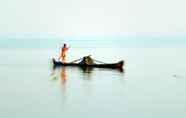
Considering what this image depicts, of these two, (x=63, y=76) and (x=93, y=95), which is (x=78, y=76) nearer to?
(x=63, y=76)

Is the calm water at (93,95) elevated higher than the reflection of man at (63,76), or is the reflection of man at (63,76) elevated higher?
the reflection of man at (63,76)

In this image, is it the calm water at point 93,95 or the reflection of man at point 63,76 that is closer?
the calm water at point 93,95

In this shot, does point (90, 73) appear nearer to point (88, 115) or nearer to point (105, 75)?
point (105, 75)

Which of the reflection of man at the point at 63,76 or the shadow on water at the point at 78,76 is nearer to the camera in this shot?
the shadow on water at the point at 78,76

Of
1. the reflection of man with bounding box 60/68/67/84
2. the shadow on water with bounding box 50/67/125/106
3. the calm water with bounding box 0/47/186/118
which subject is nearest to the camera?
the calm water with bounding box 0/47/186/118

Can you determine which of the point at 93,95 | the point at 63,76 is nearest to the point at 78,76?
the point at 63,76

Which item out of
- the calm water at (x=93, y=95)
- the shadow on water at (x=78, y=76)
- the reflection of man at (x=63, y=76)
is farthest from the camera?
the reflection of man at (x=63, y=76)

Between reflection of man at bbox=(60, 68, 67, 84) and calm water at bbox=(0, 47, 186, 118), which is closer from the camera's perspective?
calm water at bbox=(0, 47, 186, 118)

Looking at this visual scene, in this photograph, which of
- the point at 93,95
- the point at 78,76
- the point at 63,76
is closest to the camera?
the point at 93,95

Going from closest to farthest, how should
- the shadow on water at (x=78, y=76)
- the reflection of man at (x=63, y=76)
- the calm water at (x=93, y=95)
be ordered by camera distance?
the calm water at (x=93, y=95) → the shadow on water at (x=78, y=76) → the reflection of man at (x=63, y=76)

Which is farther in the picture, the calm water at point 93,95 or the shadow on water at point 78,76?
the shadow on water at point 78,76

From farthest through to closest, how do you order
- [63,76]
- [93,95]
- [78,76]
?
1. [63,76]
2. [78,76]
3. [93,95]
